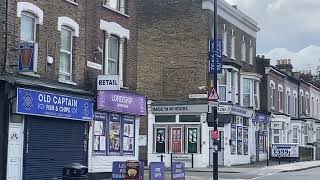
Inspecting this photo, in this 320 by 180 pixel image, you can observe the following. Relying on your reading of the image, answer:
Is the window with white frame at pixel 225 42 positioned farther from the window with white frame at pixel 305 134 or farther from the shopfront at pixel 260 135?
the window with white frame at pixel 305 134

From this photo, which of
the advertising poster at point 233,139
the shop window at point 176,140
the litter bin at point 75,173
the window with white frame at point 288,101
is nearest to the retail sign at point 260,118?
the advertising poster at point 233,139

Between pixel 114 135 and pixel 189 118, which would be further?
pixel 189 118

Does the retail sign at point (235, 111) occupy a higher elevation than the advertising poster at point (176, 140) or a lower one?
higher

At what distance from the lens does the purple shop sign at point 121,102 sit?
23.4 meters

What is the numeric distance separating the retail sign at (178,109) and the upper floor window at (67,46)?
15.3 m

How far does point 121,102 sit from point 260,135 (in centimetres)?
2354

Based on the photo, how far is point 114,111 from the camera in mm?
24312

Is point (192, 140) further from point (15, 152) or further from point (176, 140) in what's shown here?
point (15, 152)

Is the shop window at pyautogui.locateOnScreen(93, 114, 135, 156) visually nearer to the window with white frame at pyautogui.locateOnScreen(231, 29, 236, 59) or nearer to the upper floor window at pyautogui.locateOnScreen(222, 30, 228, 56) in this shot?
the upper floor window at pyautogui.locateOnScreen(222, 30, 228, 56)

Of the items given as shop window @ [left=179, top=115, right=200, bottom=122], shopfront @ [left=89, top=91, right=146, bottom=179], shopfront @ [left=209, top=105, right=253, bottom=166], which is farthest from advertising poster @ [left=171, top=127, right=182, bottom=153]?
shopfront @ [left=89, top=91, right=146, bottom=179]

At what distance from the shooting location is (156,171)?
759 inches

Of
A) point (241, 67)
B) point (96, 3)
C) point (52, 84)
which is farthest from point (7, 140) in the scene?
point (241, 67)

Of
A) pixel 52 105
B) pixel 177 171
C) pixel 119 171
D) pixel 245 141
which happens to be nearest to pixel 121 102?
pixel 52 105

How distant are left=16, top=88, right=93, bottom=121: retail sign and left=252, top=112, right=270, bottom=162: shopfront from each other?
23850 millimetres
